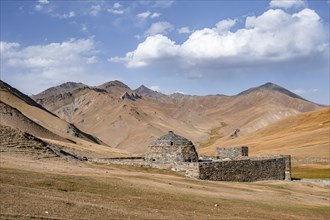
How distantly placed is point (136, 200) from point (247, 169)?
22.4 metres

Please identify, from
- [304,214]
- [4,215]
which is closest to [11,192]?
[4,215]

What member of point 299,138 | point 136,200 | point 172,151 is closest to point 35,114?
point 299,138

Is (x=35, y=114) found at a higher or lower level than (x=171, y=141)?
higher

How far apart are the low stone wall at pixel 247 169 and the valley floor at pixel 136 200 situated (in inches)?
153

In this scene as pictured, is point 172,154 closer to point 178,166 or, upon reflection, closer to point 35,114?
point 178,166

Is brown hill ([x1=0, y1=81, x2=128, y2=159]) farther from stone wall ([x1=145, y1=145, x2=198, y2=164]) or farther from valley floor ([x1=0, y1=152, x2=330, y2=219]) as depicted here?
stone wall ([x1=145, y1=145, x2=198, y2=164])

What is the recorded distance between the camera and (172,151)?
41.2m

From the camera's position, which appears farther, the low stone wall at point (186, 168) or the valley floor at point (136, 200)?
the low stone wall at point (186, 168)

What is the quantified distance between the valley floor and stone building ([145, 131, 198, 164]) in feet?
26.5

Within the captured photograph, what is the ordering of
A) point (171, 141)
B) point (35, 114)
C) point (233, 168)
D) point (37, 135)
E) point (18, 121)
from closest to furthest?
point (233, 168)
point (171, 141)
point (37, 135)
point (18, 121)
point (35, 114)

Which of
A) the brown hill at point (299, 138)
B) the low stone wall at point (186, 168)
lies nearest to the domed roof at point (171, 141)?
the low stone wall at point (186, 168)

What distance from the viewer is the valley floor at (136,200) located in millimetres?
16141

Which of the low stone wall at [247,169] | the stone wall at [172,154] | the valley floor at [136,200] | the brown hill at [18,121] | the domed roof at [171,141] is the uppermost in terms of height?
the brown hill at [18,121]

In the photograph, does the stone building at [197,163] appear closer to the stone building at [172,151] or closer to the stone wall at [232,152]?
the stone building at [172,151]
